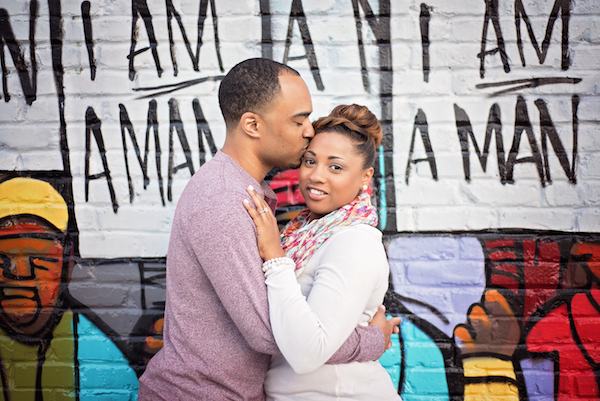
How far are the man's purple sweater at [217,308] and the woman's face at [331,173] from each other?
Result: 0.22 metres

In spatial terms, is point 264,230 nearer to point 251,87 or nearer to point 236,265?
point 236,265

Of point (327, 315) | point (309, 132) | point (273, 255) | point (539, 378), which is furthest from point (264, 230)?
point (539, 378)

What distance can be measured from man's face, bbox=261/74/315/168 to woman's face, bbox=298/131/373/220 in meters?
0.08

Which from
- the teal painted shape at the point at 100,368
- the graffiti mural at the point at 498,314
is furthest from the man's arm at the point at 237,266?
the teal painted shape at the point at 100,368

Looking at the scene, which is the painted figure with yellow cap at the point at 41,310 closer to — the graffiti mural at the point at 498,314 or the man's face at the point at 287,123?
the man's face at the point at 287,123

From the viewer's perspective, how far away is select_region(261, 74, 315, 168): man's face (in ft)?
5.05

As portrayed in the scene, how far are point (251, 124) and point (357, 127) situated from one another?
0.44 metres

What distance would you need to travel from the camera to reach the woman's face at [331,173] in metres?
1.57

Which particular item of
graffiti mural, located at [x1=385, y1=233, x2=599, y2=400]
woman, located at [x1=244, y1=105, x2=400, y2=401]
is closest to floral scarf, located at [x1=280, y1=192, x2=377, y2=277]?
woman, located at [x1=244, y1=105, x2=400, y2=401]

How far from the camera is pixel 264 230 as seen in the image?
4.51 feet

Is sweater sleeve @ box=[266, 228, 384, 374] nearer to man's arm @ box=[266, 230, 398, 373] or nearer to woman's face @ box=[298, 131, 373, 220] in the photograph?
man's arm @ box=[266, 230, 398, 373]

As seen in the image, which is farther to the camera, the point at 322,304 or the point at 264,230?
the point at 264,230

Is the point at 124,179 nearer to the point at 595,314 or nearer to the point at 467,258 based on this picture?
the point at 467,258

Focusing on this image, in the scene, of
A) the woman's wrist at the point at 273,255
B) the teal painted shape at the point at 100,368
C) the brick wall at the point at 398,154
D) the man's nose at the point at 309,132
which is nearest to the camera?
the woman's wrist at the point at 273,255
